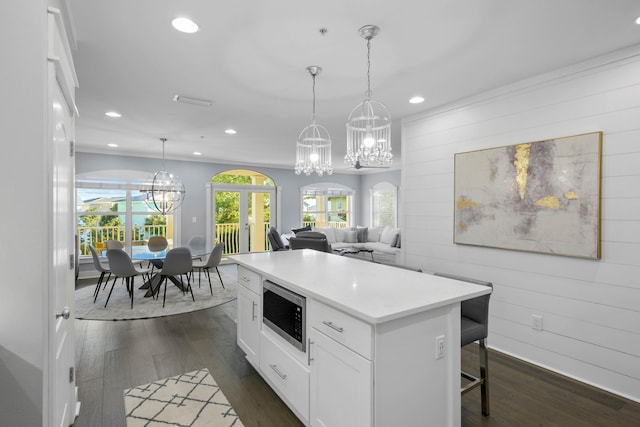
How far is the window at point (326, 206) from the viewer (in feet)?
31.4

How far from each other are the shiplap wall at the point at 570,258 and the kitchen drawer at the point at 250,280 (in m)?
2.23

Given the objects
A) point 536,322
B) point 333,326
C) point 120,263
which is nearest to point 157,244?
point 120,263

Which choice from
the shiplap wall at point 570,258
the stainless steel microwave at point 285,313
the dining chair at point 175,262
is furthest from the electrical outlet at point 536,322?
the dining chair at point 175,262

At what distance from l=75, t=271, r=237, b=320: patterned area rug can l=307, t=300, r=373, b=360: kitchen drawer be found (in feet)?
10.4

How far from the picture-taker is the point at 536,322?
9.57 ft

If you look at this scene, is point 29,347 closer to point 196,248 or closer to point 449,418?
point 449,418

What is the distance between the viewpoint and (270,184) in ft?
29.4

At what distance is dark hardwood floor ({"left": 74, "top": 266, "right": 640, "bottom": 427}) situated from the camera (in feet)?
7.06

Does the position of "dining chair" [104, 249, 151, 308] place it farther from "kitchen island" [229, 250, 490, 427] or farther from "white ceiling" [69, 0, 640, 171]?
"kitchen island" [229, 250, 490, 427]

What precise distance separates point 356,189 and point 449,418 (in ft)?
29.2

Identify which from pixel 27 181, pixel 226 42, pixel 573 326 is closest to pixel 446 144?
pixel 573 326

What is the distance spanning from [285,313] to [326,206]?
7.87 m

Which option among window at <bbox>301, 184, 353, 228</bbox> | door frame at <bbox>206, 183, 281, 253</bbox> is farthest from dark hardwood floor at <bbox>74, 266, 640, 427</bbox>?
window at <bbox>301, 184, 353, 228</bbox>

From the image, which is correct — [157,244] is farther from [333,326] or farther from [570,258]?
[570,258]
